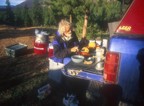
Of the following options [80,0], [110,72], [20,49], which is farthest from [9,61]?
[80,0]

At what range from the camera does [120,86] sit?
3.30 m

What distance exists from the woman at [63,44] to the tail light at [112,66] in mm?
2173

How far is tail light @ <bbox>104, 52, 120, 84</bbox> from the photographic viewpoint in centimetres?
324

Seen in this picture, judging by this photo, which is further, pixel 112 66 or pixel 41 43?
pixel 41 43

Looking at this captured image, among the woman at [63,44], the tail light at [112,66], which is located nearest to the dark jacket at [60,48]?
the woman at [63,44]

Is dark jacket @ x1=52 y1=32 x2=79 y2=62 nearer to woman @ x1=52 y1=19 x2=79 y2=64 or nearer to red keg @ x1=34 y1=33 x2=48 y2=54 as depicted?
woman @ x1=52 y1=19 x2=79 y2=64

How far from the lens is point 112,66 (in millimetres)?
3295

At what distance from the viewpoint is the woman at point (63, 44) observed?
544cm

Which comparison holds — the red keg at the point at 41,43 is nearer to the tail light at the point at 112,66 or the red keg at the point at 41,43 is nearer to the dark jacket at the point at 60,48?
the dark jacket at the point at 60,48

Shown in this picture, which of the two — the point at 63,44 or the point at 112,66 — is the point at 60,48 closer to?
the point at 63,44

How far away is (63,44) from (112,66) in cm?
262

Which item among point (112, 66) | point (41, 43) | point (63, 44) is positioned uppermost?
point (63, 44)

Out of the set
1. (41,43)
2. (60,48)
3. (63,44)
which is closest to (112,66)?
(60,48)

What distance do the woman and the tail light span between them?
2.17 meters
